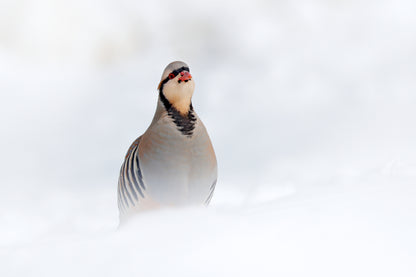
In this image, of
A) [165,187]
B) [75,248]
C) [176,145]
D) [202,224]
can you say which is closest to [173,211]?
[165,187]

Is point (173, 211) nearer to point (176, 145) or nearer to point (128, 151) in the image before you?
point (176, 145)

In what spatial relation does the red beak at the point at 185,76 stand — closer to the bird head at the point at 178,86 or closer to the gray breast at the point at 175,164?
the bird head at the point at 178,86

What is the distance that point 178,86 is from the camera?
169cm

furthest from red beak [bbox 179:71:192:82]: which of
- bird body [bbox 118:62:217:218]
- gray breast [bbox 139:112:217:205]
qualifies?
gray breast [bbox 139:112:217:205]

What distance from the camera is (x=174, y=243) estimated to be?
3.75 feet

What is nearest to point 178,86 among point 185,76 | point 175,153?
point 185,76

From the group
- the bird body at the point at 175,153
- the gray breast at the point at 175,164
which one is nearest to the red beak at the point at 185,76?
the bird body at the point at 175,153

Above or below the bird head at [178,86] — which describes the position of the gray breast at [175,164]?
below

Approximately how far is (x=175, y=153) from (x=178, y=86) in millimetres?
237

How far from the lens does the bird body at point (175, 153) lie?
1681 mm

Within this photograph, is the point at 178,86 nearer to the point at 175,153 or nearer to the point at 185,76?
the point at 185,76

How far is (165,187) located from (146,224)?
394mm

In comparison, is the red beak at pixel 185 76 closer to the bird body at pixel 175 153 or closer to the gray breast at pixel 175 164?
the bird body at pixel 175 153

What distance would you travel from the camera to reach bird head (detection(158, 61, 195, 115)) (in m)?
1.69
